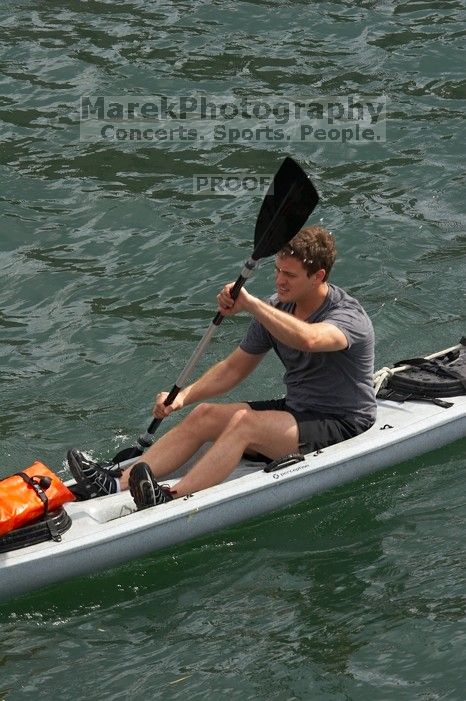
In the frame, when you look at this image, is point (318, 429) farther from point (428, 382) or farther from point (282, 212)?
point (282, 212)

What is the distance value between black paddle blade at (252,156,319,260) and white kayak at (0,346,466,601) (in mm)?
1133

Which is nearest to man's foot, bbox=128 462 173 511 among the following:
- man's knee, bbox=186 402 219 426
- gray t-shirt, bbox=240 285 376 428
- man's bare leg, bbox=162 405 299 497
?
man's bare leg, bbox=162 405 299 497

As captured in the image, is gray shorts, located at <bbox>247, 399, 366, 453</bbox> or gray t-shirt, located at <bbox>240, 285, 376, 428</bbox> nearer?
gray t-shirt, located at <bbox>240, 285, 376, 428</bbox>

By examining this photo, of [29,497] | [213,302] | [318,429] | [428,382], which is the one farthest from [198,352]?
[213,302]

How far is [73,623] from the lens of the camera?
20.2ft

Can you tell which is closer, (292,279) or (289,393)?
(292,279)

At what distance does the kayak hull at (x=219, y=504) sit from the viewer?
20.6ft

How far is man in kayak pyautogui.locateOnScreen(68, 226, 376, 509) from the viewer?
21.6ft

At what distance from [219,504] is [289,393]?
0.78 metres

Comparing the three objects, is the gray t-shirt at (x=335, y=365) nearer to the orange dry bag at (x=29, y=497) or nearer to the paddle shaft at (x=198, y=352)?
the paddle shaft at (x=198, y=352)

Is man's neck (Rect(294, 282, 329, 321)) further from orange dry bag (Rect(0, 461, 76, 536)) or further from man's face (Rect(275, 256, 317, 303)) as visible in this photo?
orange dry bag (Rect(0, 461, 76, 536))

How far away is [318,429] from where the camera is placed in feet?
22.8

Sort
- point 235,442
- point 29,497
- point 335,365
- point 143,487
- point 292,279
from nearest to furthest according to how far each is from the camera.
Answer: point 29,497 < point 143,487 < point 292,279 < point 235,442 < point 335,365

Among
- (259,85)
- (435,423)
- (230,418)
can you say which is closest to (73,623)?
(230,418)
